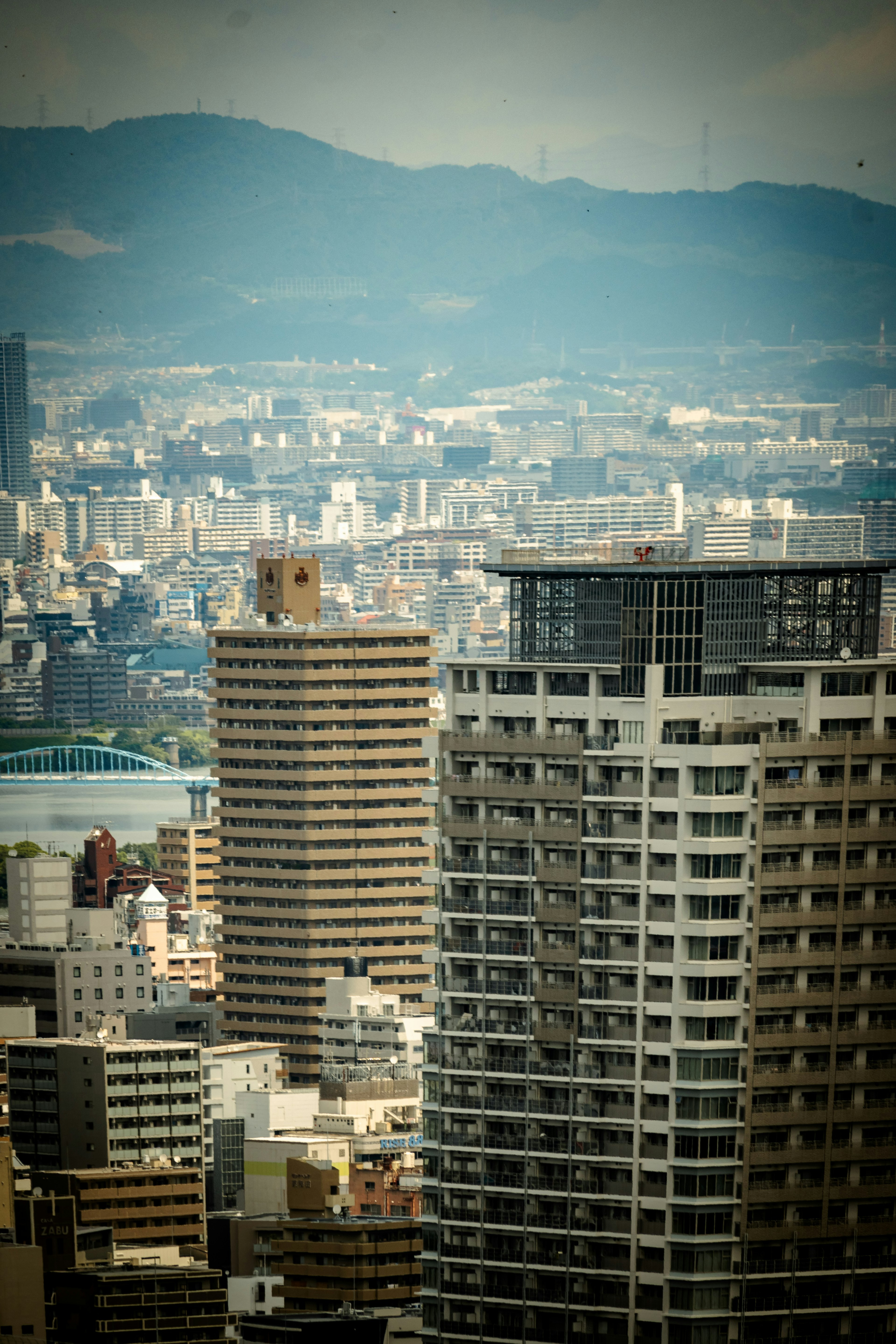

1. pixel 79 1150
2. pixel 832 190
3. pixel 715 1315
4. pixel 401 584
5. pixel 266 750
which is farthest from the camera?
pixel 832 190

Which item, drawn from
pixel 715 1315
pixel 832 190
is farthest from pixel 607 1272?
pixel 832 190

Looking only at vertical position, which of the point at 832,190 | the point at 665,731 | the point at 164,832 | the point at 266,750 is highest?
the point at 832,190

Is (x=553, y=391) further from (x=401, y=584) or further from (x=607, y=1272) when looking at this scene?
(x=607, y=1272)

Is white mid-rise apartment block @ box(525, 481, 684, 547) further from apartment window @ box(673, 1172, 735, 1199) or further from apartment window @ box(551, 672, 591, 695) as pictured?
apartment window @ box(673, 1172, 735, 1199)

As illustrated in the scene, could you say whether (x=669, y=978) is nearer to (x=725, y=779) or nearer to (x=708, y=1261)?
(x=725, y=779)

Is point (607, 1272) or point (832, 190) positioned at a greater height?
point (832, 190)

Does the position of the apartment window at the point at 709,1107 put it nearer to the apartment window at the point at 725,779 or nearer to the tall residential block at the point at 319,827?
the apartment window at the point at 725,779

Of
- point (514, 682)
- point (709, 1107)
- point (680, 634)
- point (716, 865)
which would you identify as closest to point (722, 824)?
point (716, 865)
